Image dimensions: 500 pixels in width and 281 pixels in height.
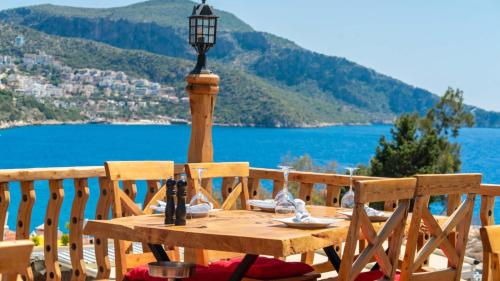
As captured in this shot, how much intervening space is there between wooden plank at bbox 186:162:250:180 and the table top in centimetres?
78

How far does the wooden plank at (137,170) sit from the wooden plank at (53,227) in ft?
2.11

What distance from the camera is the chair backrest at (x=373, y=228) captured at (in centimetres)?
345

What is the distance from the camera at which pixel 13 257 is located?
2203 mm

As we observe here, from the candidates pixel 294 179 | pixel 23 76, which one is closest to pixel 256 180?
pixel 294 179

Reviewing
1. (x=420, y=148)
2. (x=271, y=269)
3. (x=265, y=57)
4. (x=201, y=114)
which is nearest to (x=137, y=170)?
(x=271, y=269)

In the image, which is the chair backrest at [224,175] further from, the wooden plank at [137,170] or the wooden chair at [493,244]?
the wooden chair at [493,244]

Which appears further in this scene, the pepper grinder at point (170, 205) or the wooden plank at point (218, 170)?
the wooden plank at point (218, 170)

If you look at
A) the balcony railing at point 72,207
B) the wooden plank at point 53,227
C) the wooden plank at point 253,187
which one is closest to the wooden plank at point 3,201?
the balcony railing at point 72,207

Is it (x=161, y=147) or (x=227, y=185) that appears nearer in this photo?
(x=227, y=185)

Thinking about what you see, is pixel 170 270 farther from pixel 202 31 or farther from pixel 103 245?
pixel 202 31

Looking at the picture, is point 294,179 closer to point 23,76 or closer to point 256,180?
point 256,180

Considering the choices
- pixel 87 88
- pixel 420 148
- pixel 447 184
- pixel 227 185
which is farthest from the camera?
pixel 87 88

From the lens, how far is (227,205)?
536 cm

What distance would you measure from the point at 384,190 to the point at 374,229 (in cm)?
18
